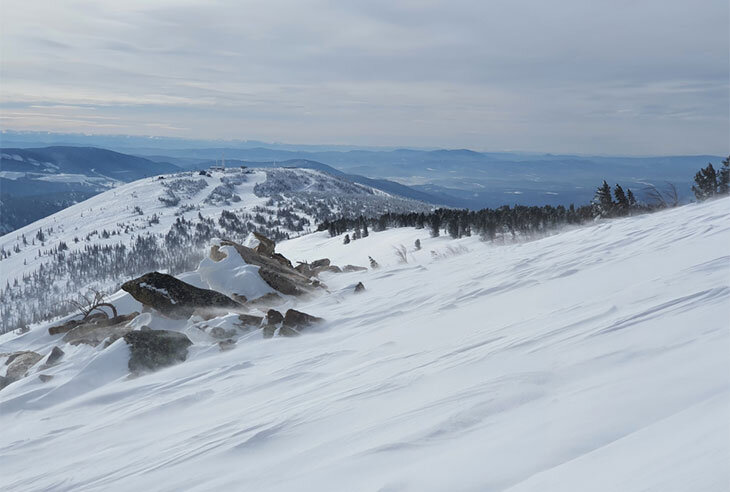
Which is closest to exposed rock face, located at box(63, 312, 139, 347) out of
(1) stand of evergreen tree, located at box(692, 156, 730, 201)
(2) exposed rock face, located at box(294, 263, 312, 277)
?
(2) exposed rock face, located at box(294, 263, 312, 277)

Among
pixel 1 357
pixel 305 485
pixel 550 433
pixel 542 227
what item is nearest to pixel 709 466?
pixel 550 433

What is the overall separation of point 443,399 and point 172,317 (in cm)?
941

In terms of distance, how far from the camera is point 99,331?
11.1 meters

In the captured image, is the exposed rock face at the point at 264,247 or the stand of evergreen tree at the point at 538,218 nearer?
the exposed rock face at the point at 264,247

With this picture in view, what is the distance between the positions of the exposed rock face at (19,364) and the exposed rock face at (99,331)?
809 millimetres

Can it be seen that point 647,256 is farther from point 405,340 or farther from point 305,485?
point 305,485

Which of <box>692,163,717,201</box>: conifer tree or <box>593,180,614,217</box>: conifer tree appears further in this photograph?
<box>593,180,614,217</box>: conifer tree

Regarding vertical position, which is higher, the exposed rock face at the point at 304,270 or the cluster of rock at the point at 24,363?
the exposed rock face at the point at 304,270

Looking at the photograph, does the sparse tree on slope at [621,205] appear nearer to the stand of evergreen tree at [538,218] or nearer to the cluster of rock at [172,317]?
the stand of evergreen tree at [538,218]

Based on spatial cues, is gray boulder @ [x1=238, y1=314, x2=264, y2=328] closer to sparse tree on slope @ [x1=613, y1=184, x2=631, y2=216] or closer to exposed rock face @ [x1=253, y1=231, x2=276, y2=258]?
exposed rock face @ [x1=253, y1=231, x2=276, y2=258]

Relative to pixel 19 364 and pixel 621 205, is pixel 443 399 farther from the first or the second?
pixel 621 205

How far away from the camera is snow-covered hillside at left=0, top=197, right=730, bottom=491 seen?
3277 mm

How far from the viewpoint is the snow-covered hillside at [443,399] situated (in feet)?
10.8

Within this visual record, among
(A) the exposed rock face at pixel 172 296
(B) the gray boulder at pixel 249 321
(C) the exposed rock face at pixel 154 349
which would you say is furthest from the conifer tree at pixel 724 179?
(C) the exposed rock face at pixel 154 349
